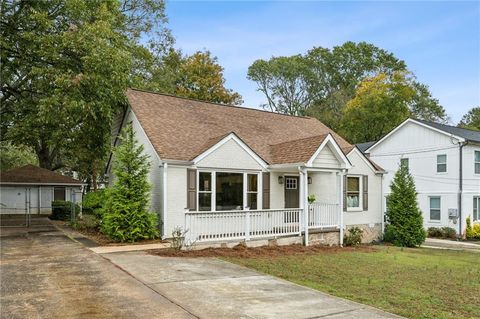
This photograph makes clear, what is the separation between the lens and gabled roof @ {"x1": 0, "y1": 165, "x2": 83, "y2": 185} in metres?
26.3

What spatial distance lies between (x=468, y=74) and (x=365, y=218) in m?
12.5

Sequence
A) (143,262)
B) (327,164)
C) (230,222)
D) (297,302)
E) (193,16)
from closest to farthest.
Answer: (297,302)
(143,262)
(230,222)
(327,164)
(193,16)

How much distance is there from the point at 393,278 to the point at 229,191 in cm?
698

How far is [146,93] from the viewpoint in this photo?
17062mm

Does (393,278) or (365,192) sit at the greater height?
(365,192)

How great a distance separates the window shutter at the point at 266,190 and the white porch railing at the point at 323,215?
65.8 inches

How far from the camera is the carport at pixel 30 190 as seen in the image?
26573 mm

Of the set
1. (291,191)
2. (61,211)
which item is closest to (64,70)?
(291,191)

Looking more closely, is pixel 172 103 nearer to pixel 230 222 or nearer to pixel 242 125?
pixel 242 125

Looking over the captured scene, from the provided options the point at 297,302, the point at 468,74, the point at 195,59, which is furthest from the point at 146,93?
the point at 195,59

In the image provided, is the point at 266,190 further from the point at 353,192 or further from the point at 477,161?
the point at 477,161

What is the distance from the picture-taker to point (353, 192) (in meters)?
17.4

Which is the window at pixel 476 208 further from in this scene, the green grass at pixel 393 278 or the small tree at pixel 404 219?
the green grass at pixel 393 278

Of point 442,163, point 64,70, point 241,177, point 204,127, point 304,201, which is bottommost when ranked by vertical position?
point 304,201
